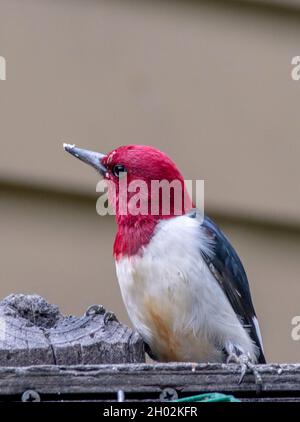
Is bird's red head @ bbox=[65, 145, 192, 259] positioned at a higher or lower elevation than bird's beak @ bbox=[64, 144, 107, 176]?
lower

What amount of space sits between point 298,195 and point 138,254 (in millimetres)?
1339

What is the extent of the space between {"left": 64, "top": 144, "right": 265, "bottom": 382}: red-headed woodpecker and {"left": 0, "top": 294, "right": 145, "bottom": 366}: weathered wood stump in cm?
55

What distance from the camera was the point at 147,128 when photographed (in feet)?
18.4

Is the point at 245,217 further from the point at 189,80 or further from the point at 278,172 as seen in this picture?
the point at 189,80

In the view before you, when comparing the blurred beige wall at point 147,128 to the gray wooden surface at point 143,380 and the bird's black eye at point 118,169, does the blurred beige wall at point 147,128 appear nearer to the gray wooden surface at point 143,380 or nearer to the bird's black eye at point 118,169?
the bird's black eye at point 118,169

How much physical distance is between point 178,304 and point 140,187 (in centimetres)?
55

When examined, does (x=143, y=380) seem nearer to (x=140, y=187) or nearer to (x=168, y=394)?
(x=168, y=394)

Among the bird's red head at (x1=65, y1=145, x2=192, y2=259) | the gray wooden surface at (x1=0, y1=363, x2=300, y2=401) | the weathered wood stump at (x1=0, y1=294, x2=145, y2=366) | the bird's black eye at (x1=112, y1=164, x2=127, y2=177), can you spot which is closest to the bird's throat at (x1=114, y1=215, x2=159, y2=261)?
the bird's red head at (x1=65, y1=145, x2=192, y2=259)

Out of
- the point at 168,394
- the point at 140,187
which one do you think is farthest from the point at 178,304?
the point at 168,394

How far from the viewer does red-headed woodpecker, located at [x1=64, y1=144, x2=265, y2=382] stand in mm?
4340

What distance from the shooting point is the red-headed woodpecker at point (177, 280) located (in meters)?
4.34

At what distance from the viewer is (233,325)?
441 cm

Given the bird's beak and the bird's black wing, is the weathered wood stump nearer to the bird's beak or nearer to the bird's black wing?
the bird's black wing
